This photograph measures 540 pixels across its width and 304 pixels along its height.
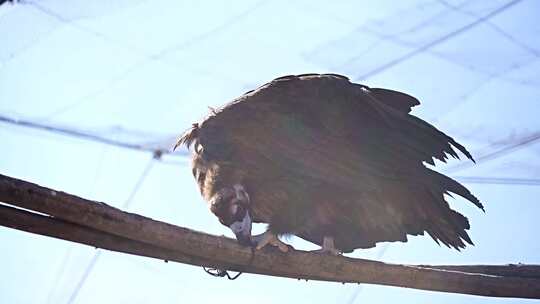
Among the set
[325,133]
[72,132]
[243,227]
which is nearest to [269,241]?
[243,227]

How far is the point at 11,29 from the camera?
3756 millimetres

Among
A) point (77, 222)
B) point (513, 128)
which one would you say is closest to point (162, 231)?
point (77, 222)

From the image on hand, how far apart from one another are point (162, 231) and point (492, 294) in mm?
963

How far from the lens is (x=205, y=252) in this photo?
1.82 metres

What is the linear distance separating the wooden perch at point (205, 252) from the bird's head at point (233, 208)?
0.91ft

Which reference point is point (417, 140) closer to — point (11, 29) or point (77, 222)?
point (77, 222)

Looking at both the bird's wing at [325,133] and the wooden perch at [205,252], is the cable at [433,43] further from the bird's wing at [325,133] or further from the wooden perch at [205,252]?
the wooden perch at [205,252]

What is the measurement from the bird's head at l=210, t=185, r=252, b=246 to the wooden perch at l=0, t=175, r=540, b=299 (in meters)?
0.28

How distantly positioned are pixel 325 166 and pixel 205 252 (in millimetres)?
678

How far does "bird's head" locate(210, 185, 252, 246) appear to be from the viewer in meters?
2.38

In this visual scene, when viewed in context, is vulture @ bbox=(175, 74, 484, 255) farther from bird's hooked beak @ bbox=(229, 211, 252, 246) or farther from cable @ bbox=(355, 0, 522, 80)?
cable @ bbox=(355, 0, 522, 80)

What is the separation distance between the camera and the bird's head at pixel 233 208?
2.38 meters

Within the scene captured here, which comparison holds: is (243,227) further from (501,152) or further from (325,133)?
(501,152)

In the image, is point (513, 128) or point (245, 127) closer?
point (245, 127)
